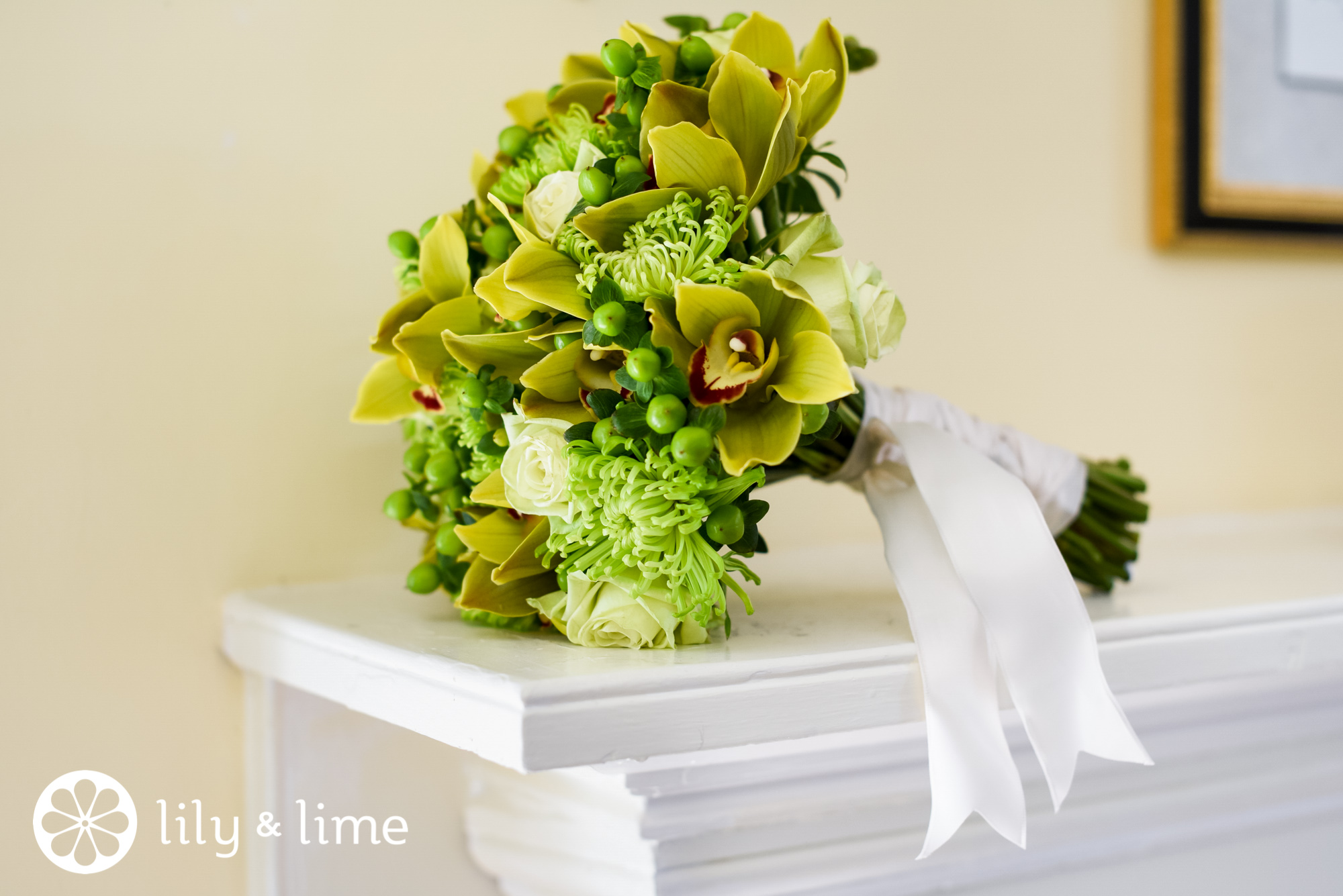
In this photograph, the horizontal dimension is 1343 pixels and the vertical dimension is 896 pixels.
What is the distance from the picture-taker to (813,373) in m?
0.45

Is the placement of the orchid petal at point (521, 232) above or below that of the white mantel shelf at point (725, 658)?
above

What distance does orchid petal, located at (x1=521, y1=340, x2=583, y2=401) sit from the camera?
1.58 feet

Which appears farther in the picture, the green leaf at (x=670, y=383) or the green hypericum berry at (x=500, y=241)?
the green hypericum berry at (x=500, y=241)

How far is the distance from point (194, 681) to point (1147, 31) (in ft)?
3.47

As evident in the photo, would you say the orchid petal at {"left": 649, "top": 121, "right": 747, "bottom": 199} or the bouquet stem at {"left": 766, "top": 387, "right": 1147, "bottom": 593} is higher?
the orchid petal at {"left": 649, "top": 121, "right": 747, "bottom": 199}

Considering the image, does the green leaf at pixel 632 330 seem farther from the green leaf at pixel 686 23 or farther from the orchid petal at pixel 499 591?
the green leaf at pixel 686 23

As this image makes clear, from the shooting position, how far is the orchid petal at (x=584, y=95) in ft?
1.93

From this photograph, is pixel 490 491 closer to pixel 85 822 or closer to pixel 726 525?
pixel 726 525

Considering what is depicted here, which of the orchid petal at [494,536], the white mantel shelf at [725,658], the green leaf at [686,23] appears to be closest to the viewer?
the white mantel shelf at [725,658]

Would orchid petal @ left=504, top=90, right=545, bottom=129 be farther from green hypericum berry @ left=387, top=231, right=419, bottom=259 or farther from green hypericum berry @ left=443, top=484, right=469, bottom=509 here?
green hypericum berry @ left=443, top=484, right=469, bottom=509

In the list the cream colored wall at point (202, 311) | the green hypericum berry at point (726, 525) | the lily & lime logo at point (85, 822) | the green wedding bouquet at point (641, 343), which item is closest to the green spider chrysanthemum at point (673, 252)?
the green wedding bouquet at point (641, 343)

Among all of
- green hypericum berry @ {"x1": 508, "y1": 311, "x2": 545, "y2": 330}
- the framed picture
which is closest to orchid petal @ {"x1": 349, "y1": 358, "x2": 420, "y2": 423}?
green hypericum berry @ {"x1": 508, "y1": 311, "x2": 545, "y2": 330}

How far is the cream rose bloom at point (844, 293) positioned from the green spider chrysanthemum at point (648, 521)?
0.08 metres

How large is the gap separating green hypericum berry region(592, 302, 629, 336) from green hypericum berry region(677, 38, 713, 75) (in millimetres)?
168
